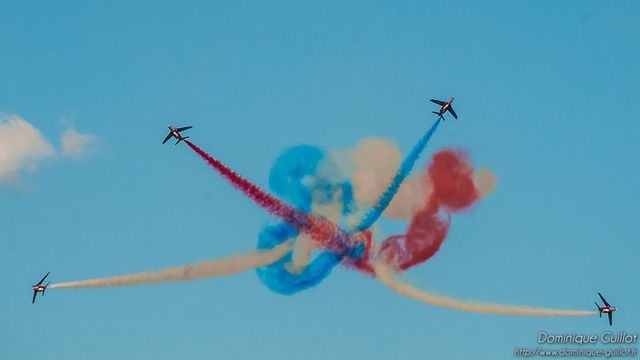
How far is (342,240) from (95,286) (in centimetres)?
2302

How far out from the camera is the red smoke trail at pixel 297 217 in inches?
2938

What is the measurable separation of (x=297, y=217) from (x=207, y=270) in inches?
371

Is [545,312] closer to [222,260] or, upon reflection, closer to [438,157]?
[438,157]

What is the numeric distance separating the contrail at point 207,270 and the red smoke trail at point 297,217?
269cm

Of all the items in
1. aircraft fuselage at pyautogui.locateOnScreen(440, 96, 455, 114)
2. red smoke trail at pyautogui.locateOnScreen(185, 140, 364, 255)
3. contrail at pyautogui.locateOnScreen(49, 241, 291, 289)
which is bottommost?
contrail at pyautogui.locateOnScreen(49, 241, 291, 289)

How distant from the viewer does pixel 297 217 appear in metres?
76.1

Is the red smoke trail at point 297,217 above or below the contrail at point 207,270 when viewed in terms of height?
above

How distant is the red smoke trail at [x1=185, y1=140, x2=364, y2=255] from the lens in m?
74.6

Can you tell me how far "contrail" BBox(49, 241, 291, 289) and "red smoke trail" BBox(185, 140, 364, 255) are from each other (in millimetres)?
2689

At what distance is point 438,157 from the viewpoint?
78000 millimetres

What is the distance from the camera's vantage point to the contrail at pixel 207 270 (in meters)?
76.2

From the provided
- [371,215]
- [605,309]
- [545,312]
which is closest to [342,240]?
[371,215]

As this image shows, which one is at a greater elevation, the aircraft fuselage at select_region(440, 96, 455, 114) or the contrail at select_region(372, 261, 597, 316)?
the aircraft fuselage at select_region(440, 96, 455, 114)

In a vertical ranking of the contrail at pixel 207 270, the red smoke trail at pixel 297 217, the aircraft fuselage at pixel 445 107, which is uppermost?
the aircraft fuselage at pixel 445 107
